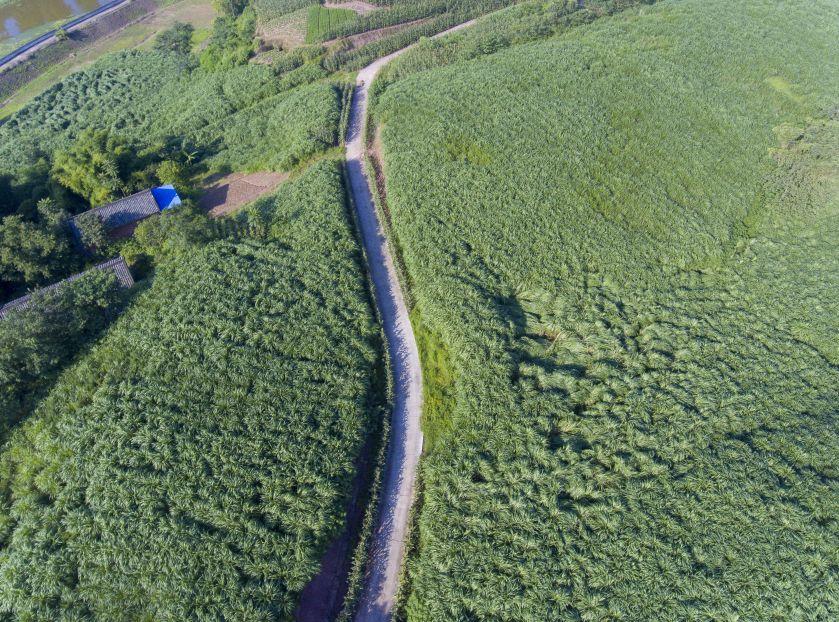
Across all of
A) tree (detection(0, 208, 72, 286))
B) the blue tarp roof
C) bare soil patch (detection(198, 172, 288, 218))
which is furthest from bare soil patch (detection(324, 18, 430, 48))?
tree (detection(0, 208, 72, 286))

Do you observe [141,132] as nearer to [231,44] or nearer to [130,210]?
[231,44]

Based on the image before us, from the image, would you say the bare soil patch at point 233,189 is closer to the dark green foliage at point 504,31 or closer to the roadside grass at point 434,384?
the dark green foliage at point 504,31

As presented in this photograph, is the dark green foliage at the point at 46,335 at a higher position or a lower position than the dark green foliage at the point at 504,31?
lower

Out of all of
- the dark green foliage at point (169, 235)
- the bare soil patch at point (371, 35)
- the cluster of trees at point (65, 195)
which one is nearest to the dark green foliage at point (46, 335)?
the dark green foliage at point (169, 235)

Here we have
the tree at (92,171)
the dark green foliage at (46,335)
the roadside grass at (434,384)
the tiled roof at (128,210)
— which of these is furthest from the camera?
the tree at (92,171)

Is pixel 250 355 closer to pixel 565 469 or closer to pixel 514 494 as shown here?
pixel 514 494

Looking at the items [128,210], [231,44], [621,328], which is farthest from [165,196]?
[621,328]
